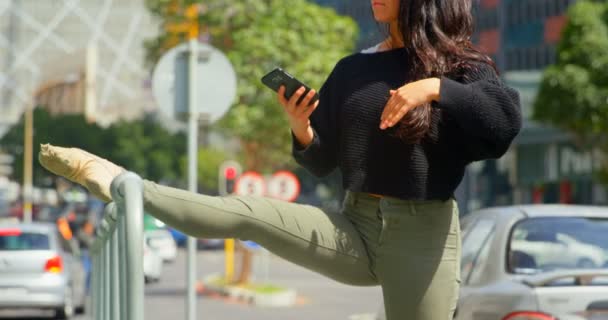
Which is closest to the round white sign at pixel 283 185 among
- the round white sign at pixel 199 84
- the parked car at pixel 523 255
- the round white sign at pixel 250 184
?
the round white sign at pixel 250 184

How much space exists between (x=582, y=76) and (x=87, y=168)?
42654 millimetres

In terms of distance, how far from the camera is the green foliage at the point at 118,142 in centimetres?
9325

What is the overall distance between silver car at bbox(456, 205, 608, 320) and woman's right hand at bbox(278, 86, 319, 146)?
3099mm

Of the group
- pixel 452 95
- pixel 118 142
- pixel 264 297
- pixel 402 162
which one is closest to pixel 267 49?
pixel 264 297

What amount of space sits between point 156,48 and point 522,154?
1285 inches

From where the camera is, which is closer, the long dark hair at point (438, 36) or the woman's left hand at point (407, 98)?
the woman's left hand at point (407, 98)

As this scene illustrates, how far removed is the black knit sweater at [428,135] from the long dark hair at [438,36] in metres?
0.05

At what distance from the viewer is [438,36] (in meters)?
4.12

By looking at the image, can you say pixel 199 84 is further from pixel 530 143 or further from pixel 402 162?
pixel 530 143

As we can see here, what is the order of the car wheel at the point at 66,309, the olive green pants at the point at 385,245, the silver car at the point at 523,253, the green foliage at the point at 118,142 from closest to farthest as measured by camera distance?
the olive green pants at the point at 385,245
the silver car at the point at 523,253
the car wheel at the point at 66,309
the green foliage at the point at 118,142

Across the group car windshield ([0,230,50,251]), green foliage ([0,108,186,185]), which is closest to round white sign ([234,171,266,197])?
car windshield ([0,230,50,251])

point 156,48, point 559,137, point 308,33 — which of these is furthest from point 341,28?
point 559,137

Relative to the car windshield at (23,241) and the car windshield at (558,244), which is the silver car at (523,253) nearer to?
the car windshield at (558,244)

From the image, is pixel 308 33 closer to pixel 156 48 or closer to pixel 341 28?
pixel 341 28
